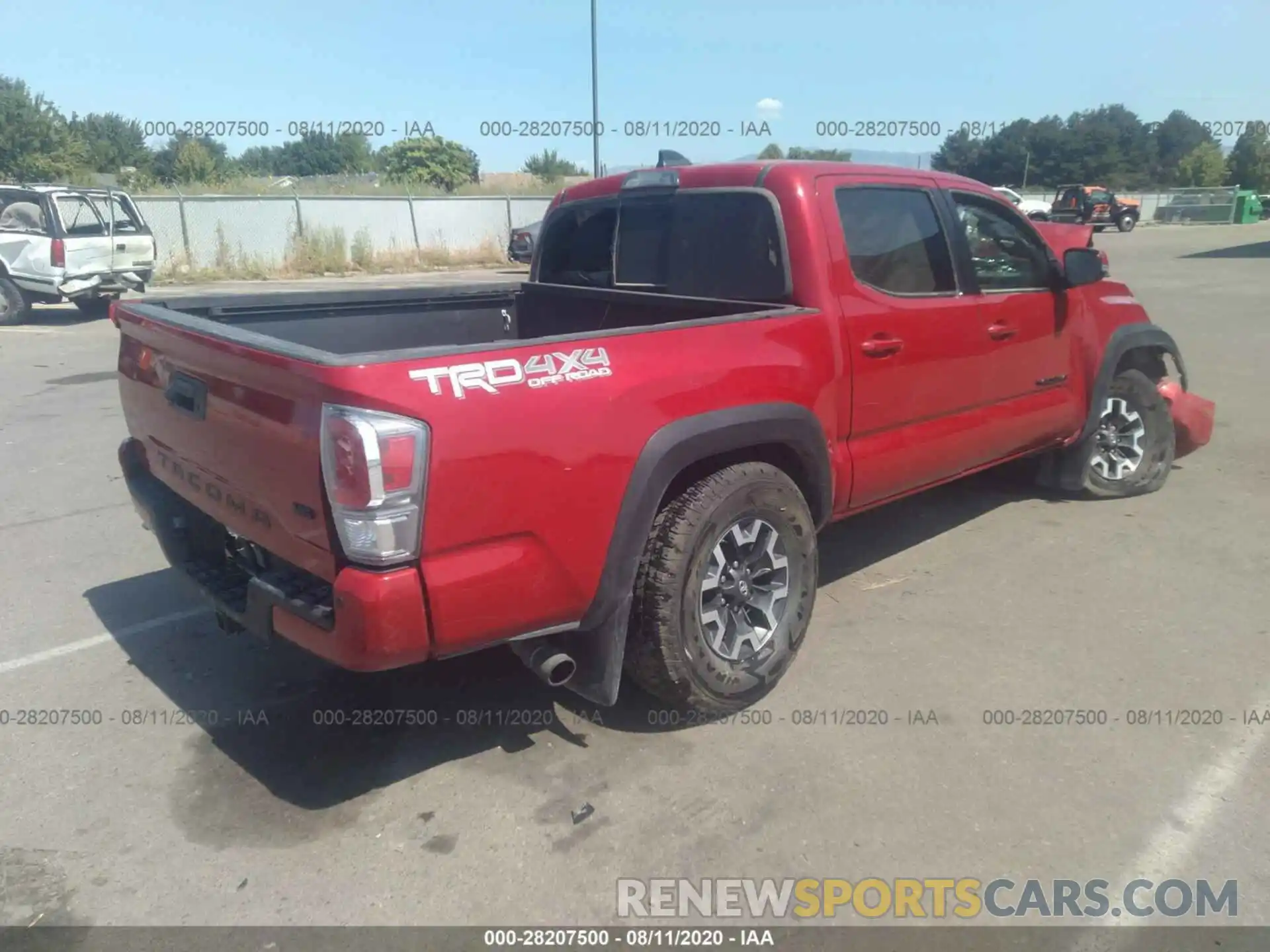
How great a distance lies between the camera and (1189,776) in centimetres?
325

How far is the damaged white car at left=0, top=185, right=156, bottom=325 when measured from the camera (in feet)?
47.3

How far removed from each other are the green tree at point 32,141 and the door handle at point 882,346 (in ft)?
139

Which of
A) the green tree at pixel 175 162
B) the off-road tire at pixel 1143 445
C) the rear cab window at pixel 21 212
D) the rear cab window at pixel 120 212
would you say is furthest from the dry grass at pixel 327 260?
the green tree at pixel 175 162

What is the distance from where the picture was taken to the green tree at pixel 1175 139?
80312mm

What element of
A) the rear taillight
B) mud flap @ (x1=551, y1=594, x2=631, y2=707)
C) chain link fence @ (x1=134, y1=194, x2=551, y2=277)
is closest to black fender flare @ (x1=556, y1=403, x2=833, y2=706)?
mud flap @ (x1=551, y1=594, x2=631, y2=707)

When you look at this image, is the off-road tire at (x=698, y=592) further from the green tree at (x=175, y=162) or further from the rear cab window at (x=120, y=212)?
the green tree at (x=175, y=162)

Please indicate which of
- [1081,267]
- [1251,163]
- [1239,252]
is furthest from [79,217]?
[1251,163]

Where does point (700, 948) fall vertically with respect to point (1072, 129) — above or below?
below

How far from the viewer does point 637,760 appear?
3.39 m

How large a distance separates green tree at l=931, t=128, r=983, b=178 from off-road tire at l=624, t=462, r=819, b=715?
74.8 metres

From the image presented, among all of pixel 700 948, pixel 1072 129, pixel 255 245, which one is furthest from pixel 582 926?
pixel 1072 129

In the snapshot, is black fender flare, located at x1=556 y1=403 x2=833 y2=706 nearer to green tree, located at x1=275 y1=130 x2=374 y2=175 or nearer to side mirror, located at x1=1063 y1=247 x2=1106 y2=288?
side mirror, located at x1=1063 y1=247 x2=1106 y2=288

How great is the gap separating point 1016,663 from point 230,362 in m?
3.15

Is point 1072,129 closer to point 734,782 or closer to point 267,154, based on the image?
point 267,154
